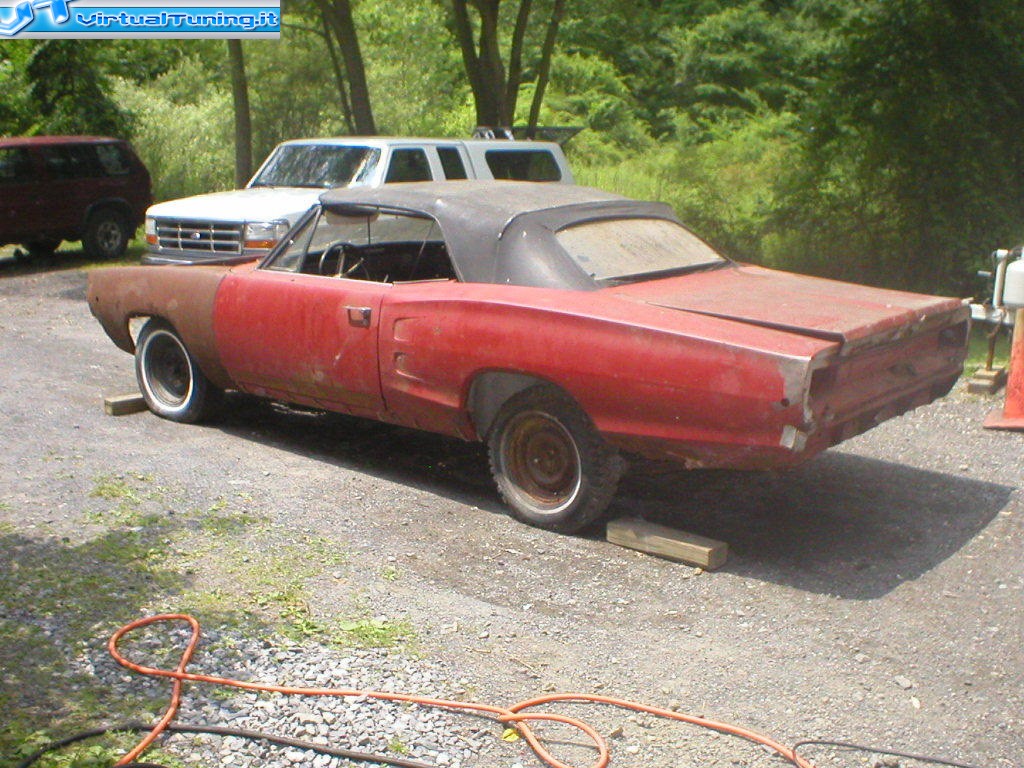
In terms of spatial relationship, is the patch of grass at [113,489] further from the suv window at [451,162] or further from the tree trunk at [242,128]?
the tree trunk at [242,128]

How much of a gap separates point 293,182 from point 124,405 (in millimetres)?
5695

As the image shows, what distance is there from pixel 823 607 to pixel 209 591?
2434 millimetres

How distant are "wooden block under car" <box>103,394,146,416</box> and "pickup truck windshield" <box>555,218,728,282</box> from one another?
10.9ft

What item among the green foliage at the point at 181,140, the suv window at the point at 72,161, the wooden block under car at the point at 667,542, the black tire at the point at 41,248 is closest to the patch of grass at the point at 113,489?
the wooden block under car at the point at 667,542

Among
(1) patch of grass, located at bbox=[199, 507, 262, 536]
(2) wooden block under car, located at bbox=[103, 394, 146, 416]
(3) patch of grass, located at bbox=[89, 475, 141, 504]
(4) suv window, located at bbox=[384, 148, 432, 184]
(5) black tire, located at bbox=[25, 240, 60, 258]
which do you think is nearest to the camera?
(1) patch of grass, located at bbox=[199, 507, 262, 536]

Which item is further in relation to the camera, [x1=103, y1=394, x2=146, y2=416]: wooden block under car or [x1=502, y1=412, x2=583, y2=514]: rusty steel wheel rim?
[x1=103, y1=394, x2=146, y2=416]: wooden block under car

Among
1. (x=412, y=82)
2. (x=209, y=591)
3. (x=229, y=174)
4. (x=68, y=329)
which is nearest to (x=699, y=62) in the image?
(x=412, y=82)

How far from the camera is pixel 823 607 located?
4.84 metres

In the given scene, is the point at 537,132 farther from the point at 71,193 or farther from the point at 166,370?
the point at 166,370

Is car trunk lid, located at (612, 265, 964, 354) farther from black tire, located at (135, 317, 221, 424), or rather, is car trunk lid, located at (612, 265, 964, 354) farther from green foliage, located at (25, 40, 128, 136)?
green foliage, located at (25, 40, 128, 136)

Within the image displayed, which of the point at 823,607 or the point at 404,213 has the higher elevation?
the point at 404,213

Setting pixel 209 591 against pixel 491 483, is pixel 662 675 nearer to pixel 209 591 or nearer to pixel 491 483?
pixel 209 591

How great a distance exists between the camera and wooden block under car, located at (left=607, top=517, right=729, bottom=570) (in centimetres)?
521

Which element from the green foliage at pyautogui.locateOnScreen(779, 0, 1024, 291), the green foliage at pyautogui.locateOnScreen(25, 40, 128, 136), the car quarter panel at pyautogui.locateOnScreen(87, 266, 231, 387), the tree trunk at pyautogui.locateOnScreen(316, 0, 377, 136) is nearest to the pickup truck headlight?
the car quarter panel at pyautogui.locateOnScreen(87, 266, 231, 387)
